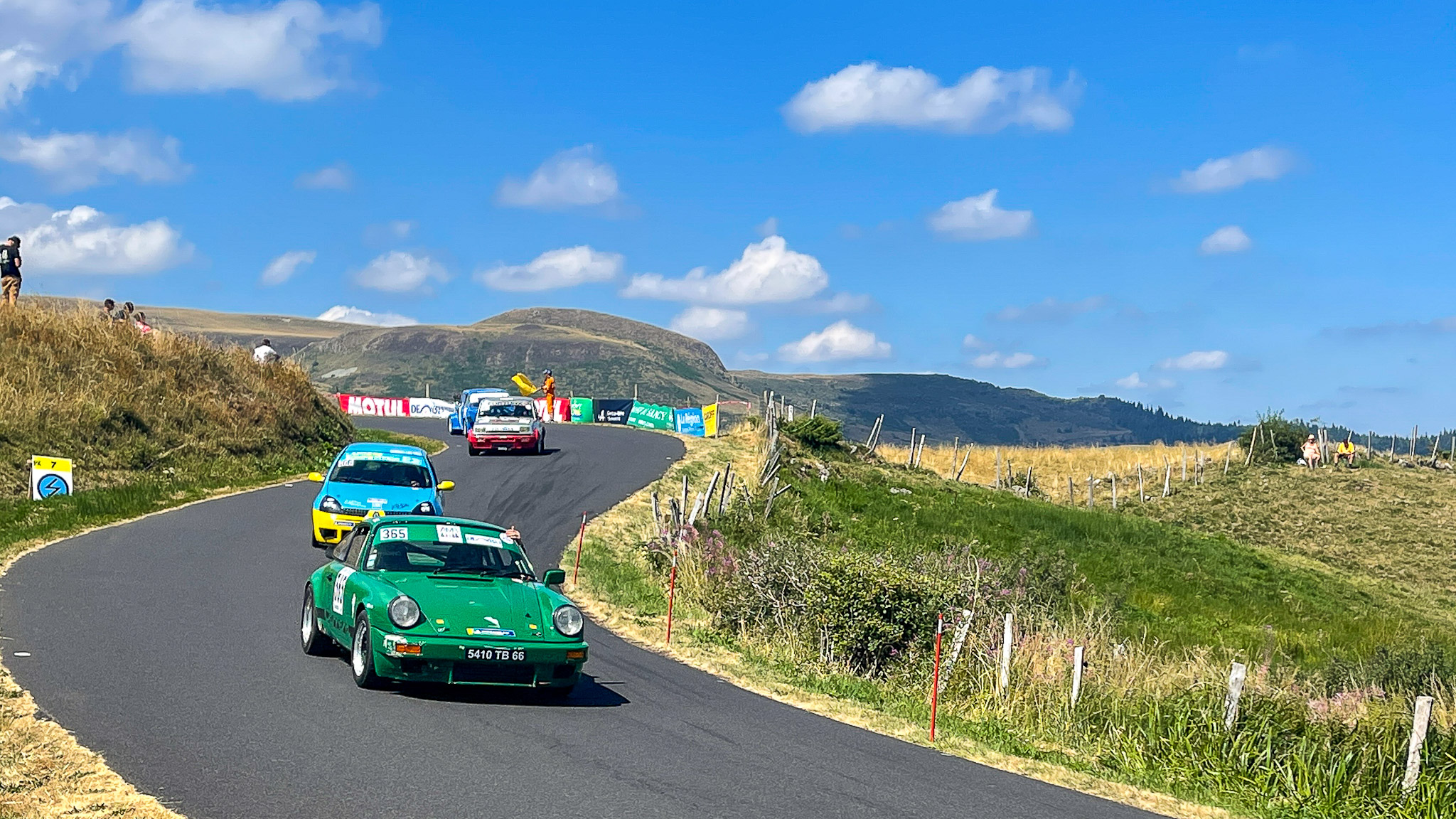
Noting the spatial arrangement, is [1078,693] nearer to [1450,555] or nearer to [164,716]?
[164,716]

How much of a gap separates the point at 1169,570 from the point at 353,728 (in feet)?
109

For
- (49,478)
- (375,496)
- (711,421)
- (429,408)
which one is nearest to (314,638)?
(375,496)

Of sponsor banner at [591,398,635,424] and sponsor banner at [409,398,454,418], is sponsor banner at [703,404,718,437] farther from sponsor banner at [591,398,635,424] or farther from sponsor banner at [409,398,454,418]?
sponsor banner at [409,398,454,418]

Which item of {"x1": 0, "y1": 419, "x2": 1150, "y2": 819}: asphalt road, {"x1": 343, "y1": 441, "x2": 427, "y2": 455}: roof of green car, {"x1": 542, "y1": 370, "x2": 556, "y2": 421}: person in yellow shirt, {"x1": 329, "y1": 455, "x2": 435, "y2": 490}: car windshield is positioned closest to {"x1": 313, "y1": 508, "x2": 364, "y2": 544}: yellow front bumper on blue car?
{"x1": 329, "y1": 455, "x2": 435, "y2": 490}: car windshield

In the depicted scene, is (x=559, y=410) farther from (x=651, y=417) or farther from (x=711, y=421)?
(x=711, y=421)

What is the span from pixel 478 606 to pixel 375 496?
36.6ft

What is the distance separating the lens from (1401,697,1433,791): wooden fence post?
10953mm

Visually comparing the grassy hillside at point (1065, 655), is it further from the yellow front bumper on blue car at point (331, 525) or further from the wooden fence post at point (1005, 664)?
the yellow front bumper on blue car at point (331, 525)

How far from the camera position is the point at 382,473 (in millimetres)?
22562

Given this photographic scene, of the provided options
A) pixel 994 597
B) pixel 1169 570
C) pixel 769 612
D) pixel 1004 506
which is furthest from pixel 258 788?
pixel 1004 506

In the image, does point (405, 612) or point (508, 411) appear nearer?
point (405, 612)

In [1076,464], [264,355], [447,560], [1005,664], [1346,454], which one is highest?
[1346,454]

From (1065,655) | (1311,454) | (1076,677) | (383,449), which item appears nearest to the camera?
(1076,677)

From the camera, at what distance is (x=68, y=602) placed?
14406mm
